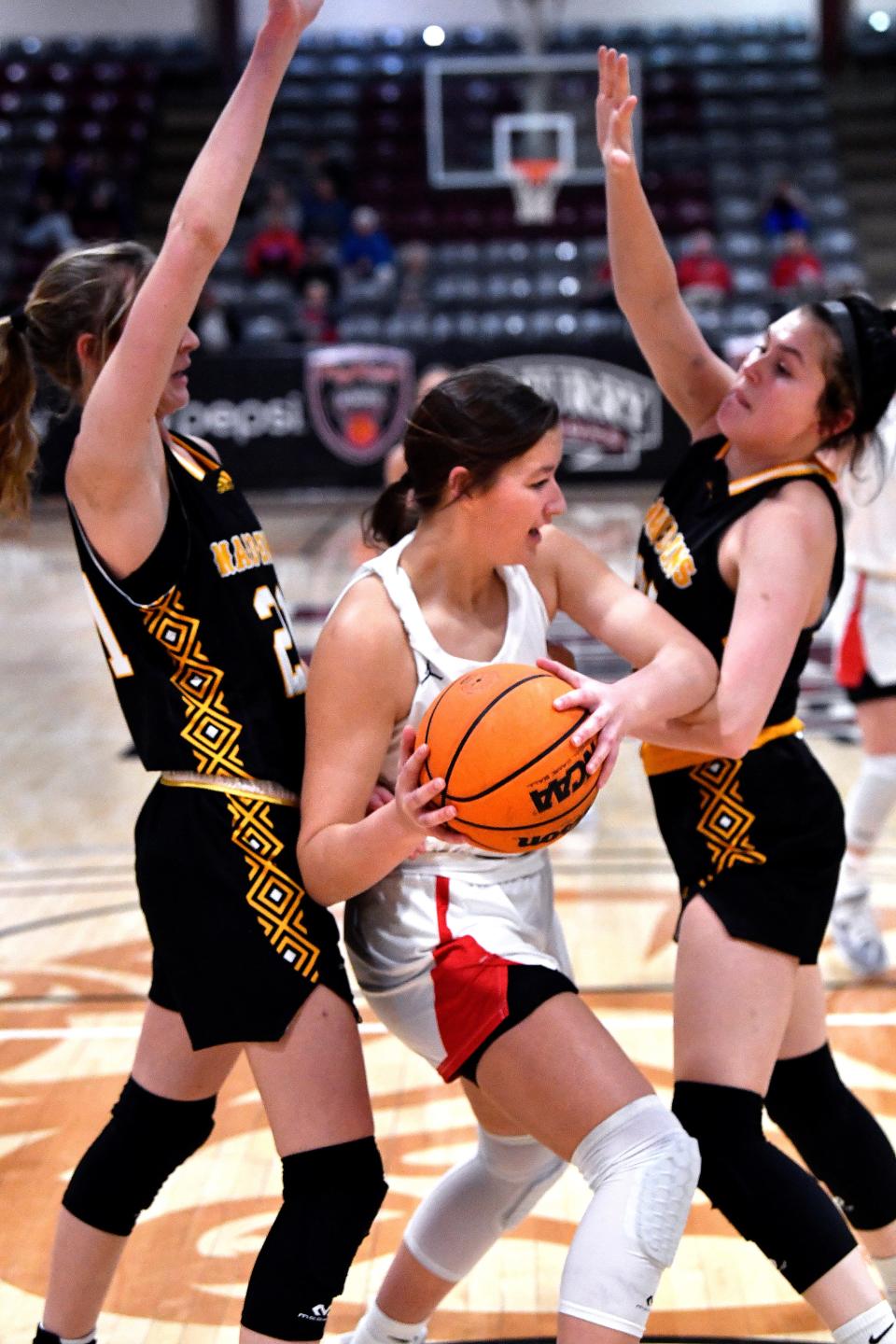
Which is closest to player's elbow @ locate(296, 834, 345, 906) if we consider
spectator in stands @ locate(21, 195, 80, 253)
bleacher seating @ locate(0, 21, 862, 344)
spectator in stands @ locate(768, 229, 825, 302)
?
bleacher seating @ locate(0, 21, 862, 344)

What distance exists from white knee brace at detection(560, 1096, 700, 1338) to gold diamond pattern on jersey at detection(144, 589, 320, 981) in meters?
0.48

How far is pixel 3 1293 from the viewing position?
2920 mm

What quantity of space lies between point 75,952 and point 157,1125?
2.33 m

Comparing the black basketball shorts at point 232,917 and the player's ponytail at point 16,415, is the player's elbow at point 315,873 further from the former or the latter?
the player's ponytail at point 16,415

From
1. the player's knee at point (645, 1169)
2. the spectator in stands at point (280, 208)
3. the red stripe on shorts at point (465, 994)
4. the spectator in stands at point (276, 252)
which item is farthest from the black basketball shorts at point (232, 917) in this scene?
the spectator in stands at point (280, 208)

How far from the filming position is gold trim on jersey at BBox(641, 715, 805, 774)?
257 cm

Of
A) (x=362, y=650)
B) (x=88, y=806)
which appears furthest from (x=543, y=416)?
(x=88, y=806)

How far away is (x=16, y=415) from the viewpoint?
7.90 feet

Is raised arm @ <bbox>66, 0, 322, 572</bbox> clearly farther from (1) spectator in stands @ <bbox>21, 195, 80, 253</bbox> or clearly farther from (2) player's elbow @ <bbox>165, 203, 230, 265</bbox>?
(1) spectator in stands @ <bbox>21, 195, 80, 253</bbox>

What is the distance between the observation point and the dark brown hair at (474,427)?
7.41 feet

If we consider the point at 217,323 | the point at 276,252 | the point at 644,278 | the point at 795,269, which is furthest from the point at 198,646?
the point at 276,252

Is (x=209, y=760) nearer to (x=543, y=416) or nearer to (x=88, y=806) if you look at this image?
(x=543, y=416)

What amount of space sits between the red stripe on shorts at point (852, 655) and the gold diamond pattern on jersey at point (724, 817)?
196 cm

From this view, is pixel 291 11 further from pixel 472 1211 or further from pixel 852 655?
pixel 852 655
